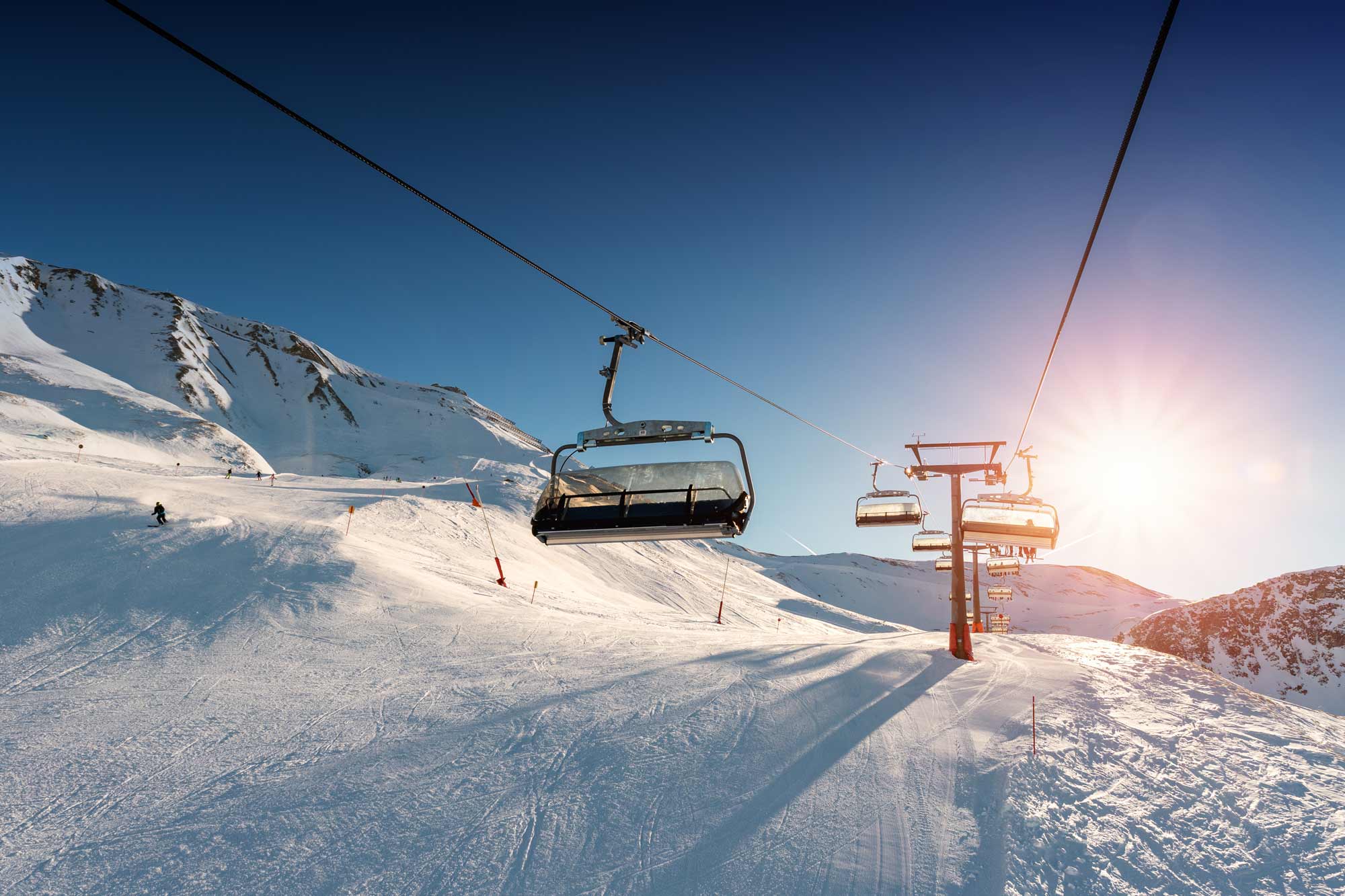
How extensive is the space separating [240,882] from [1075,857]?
Answer: 802 centimetres

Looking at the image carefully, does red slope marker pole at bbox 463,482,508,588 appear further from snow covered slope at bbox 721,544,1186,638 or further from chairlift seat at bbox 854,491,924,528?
snow covered slope at bbox 721,544,1186,638

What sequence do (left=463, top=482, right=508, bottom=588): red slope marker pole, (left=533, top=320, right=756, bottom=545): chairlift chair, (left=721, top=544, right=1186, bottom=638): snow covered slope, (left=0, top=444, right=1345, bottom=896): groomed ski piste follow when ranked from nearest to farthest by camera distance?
(left=0, top=444, right=1345, bottom=896): groomed ski piste, (left=533, top=320, right=756, bottom=545): chairlift chair, (left=463, top=482, right=508, bottom=588): red slope marker pole, (left=721, top=544, right=1186, bottom=638): snow covered slope

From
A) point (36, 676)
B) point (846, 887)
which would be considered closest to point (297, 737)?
point (36, 676)

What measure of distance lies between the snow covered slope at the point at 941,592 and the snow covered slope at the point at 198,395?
153 ft

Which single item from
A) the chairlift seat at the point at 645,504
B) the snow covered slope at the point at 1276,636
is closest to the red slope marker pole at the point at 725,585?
the chairlift seat at the point at 645,504

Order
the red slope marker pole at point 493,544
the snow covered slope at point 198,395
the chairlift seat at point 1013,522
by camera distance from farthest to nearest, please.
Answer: the snow covered slope at point 198,395
the red slope marker pole at point 493,544
the chairlift seat at point 1013,522


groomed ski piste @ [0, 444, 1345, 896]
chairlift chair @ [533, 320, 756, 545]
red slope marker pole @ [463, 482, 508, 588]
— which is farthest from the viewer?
red slope marker pole @ [463, 482, 508, 588]

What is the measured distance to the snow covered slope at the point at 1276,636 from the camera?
30734 millimetres

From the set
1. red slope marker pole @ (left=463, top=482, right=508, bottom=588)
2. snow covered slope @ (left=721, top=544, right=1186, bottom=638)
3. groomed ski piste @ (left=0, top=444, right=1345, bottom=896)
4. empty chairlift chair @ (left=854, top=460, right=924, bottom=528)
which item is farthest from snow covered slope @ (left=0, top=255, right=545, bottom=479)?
empty chairlift chair @ (left=854, top=460, right=924, bottom=528)

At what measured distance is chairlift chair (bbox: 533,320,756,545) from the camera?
21.5 ft

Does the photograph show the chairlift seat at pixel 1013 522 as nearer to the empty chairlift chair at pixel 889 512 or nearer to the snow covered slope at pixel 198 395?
the empty chairlift chair at pixel 889 512

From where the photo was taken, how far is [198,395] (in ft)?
327

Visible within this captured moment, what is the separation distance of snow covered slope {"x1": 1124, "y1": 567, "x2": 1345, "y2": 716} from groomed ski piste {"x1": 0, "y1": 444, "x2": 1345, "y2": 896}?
2646 cm

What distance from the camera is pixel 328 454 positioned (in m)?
93.2
